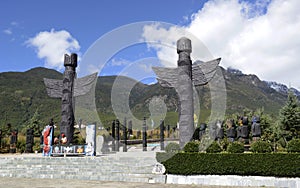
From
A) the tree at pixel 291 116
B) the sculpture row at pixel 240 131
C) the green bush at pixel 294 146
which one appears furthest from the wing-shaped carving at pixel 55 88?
the tree at pixel 291 116

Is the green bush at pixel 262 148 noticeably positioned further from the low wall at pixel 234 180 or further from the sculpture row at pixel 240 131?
the sculpture row at pixel 240 131

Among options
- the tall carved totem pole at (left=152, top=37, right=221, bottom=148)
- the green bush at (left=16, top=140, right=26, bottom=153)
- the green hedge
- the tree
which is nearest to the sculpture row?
the tall carved totem pole at (left=152, top=37, right=221, bottom=148)

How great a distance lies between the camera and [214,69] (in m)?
12.8

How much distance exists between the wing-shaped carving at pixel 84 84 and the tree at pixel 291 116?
1548cm

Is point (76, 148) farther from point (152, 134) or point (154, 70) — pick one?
point (152, 134)

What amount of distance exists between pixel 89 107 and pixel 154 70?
8.92m

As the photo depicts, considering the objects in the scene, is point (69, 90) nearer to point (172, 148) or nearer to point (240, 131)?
point (172, 148)

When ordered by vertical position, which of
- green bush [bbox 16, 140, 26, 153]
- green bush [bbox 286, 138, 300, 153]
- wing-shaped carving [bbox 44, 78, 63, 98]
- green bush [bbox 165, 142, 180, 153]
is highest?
wing-shaped carving [bbox 44, 78, 63, 98]

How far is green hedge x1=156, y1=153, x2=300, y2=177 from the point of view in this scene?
26.6 feet

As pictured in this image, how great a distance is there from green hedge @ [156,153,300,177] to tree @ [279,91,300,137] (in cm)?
1523

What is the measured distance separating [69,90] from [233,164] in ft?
32.9

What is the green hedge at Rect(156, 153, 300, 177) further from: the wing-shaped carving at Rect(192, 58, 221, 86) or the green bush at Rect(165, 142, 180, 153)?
the wing-shaped carving at Rect(192, 58, 221, 86)

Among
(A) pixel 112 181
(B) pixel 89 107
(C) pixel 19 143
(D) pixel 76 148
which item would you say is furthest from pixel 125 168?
(C) pixel 19 143

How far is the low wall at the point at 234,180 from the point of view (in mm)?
8023
